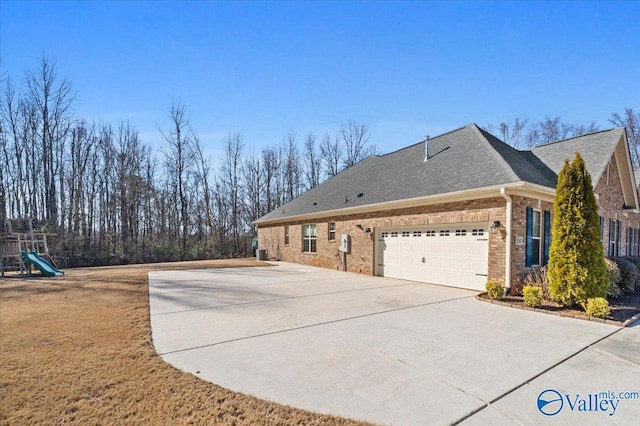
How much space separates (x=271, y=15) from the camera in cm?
964

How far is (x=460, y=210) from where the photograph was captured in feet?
31.4

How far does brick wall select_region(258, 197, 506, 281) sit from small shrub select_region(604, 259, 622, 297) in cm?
263

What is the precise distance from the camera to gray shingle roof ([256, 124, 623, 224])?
972 cm

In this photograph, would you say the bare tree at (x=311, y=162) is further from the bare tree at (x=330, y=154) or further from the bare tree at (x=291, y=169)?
the bare tree at (x=291, y=169)

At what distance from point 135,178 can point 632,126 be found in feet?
136

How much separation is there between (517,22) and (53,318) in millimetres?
13526

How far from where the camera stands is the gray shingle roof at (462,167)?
972 centimetres

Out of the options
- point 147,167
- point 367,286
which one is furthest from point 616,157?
point 147,167

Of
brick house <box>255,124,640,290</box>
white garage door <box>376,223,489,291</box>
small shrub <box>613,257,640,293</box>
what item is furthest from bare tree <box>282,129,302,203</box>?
small shrub <box>613,257,640,293</box>

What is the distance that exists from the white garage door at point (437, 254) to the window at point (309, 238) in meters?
5.14

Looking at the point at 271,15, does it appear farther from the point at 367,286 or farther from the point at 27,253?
the point at 27,253

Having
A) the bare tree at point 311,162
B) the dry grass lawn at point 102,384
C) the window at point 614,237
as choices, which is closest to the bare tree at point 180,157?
the bare tree at point 311,162

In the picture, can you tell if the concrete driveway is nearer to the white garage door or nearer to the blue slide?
the white garage door

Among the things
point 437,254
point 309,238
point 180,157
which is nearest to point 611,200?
point 437,254
